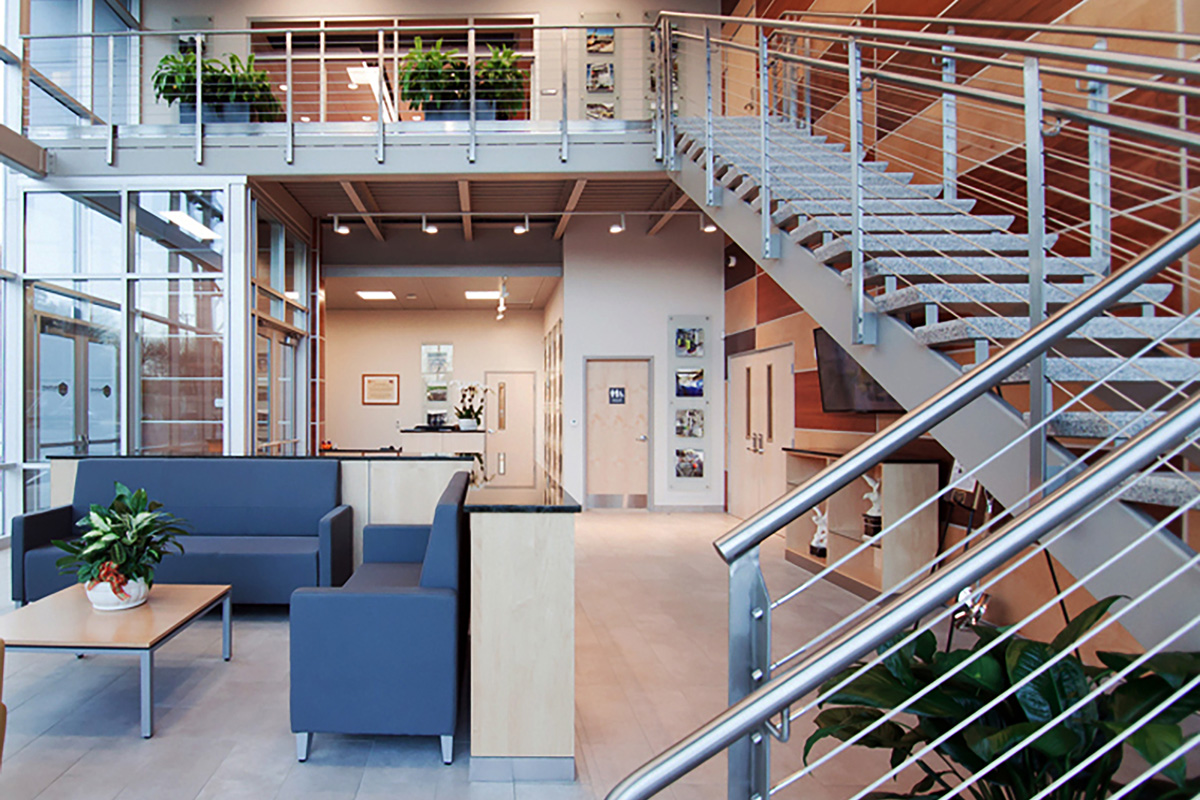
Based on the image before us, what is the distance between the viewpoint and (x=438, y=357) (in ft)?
42.8

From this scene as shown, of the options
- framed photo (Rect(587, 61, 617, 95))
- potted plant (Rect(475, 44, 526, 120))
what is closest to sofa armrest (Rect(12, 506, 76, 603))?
potted plant (Rect(475, 44, 526, 120))

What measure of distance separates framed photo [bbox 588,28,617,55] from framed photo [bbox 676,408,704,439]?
15.0 feet

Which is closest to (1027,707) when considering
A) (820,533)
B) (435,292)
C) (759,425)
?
(820,533)

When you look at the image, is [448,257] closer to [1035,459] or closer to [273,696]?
[273,696]

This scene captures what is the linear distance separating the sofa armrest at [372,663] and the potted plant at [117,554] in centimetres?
117

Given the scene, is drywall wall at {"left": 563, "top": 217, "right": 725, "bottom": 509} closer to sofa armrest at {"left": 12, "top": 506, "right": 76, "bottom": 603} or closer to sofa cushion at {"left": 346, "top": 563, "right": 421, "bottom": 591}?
sofa cushion at {"left": 346, "top": 563, "right": 421, "bottom": 591}

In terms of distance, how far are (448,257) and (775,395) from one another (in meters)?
4.76

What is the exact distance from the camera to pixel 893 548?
4.77m

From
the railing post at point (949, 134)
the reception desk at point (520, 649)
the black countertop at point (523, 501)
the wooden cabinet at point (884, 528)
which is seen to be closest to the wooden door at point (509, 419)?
the wooden cabinet at point (884, 528)

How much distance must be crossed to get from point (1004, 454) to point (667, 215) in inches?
249

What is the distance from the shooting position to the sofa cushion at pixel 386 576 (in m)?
3.57

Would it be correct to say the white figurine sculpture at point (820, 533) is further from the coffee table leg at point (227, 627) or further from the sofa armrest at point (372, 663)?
the coffee table leg at point (227, 627)

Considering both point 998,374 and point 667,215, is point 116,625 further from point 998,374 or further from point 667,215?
point 667,215

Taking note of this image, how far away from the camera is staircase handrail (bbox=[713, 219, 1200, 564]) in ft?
3.99
